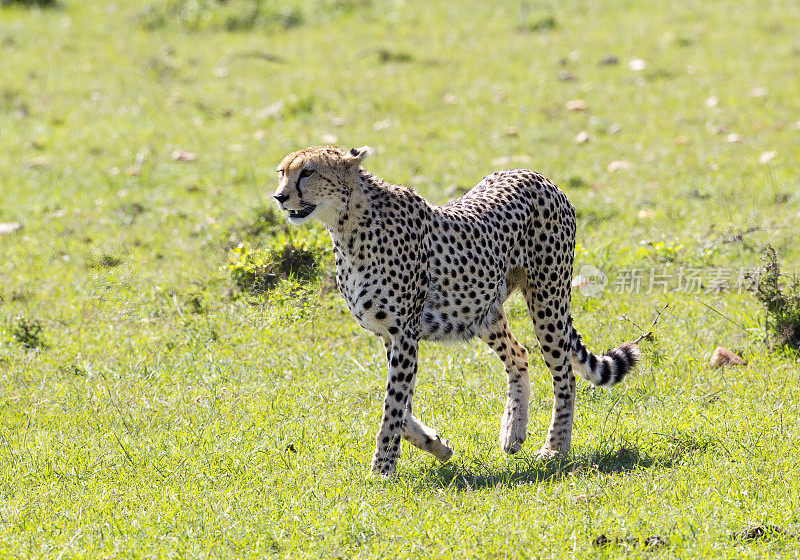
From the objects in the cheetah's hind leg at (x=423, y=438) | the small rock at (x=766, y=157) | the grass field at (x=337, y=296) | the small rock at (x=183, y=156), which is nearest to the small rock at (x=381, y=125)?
the grass field at (x=337, y=296)

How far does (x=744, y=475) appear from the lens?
206 inches

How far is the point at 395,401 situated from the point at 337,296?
7.71 feet

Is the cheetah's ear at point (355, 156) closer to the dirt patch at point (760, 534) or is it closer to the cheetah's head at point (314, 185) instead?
the cheetah's head at point (314, 185)

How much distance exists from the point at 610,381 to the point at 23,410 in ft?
11.1

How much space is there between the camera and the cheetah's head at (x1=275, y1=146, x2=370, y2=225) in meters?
5.24

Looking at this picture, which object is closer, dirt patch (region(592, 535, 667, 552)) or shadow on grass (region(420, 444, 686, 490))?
dirt patch (region(592, 535, 667, 552))

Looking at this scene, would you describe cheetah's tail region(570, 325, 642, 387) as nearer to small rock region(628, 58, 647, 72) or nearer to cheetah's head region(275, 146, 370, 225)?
cheetah's head region(275, 146, 370, 225)

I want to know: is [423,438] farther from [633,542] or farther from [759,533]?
[759,533]

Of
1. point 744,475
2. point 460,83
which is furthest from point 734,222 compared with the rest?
point 460,83

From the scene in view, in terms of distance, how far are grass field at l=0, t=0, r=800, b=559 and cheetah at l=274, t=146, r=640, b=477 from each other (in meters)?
0.22

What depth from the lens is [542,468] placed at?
5.54 m

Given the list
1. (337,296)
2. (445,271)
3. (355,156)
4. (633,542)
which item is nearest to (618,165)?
(337,296)

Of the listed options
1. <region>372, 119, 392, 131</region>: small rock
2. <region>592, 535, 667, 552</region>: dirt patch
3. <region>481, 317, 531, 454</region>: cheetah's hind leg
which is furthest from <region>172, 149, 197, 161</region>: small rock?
<region>592, 535, 667, 552</region>: dirt patch

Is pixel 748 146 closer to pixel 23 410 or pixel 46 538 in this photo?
pixel 23 410
